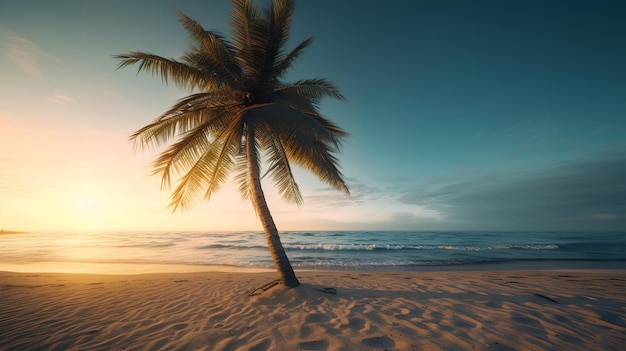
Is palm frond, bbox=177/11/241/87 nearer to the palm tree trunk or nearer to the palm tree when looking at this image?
the palm tree

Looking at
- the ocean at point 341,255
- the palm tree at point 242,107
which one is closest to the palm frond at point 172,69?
the palm tree at point 242,107

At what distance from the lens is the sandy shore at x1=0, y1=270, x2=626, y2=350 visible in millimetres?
3645

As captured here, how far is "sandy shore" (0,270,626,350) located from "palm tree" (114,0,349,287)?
Answer: 5.74 feet

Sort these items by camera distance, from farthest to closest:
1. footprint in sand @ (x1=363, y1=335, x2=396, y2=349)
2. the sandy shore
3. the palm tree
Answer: the palm tree, the sandy shore, footprint in sand @ (x1=363, y1=335, x2=396, y2=349)

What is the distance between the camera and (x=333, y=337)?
379 centimetres

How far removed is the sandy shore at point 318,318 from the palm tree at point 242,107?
1750 mm

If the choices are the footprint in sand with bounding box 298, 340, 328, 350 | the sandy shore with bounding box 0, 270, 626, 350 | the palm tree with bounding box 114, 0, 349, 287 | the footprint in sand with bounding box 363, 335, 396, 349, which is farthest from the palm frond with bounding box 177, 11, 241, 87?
the footprint in sand with bounding box 363, 335, 396, 349

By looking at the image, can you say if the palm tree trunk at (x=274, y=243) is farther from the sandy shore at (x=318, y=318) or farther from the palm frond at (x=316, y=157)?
the palm frond at (x=316, y=157)

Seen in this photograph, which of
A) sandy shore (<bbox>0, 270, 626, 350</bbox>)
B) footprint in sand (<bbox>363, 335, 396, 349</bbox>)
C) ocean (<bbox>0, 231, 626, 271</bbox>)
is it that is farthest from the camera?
ocean (<bbox>0, 231, 626, 271</bbox>)

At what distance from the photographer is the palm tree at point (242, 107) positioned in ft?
19.9

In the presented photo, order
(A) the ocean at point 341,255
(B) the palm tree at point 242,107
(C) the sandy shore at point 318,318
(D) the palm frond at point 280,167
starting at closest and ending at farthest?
(C) the sandy shore at point 318,318 → (B) the palm tree at point 242,107 → (D) the palm frond at point 280,167 → (A) the ocean at point 341,255

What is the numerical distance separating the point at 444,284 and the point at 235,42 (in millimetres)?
10119

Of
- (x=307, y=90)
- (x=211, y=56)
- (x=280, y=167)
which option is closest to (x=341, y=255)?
(x=280, y=167)

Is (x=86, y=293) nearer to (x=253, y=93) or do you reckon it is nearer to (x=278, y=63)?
(x=253, y=93)
